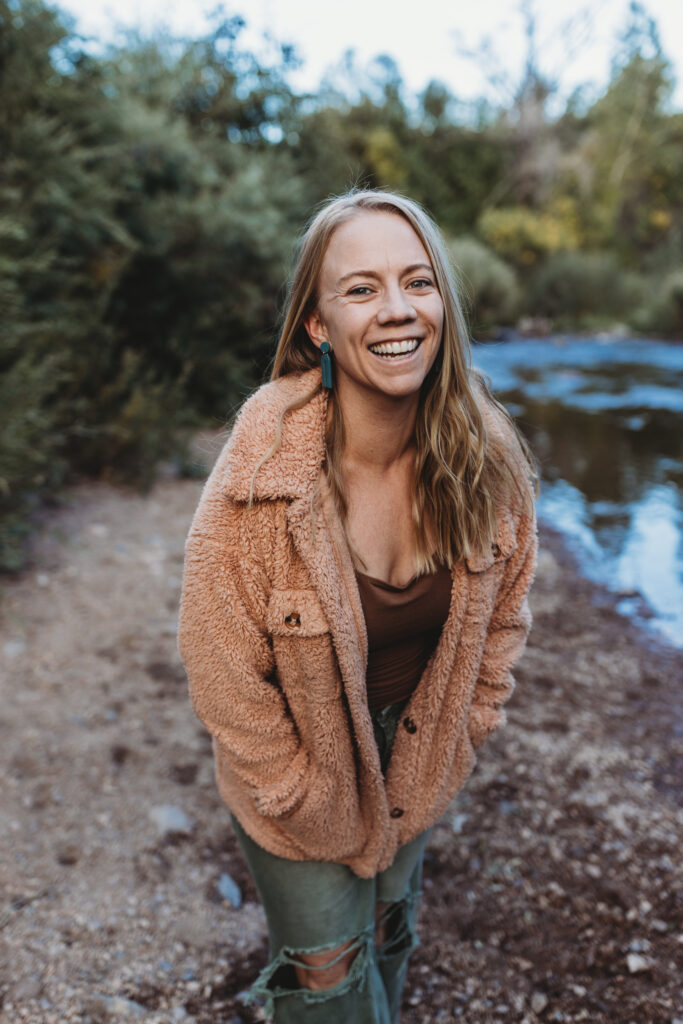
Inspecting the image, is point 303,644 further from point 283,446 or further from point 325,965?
point 325,965

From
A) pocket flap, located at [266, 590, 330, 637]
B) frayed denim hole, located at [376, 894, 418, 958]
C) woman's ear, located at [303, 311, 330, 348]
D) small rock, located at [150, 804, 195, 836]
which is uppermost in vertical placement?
woman's ear, located at [303, 311, 330, 348]

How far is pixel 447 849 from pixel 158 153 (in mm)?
7783

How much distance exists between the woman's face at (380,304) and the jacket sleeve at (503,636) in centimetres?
53

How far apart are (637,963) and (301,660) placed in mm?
1712

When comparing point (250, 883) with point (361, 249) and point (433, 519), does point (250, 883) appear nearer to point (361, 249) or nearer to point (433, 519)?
point (433, 519)

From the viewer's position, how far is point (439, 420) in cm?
188

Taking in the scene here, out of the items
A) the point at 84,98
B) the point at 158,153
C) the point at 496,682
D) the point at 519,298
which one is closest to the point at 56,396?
the point at 84,98

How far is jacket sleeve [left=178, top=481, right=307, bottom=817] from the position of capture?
1.58 m

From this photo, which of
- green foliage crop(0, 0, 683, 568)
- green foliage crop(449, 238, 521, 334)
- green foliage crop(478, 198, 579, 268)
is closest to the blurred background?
green foliage crop(0, 0, 683, 568)

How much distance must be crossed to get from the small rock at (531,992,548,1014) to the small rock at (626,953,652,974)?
0.30 meters

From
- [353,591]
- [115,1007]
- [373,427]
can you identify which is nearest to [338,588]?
[353,591]

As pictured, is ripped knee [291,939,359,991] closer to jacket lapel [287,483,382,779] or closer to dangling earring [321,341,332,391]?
jacket lapel [287,483,382,779]

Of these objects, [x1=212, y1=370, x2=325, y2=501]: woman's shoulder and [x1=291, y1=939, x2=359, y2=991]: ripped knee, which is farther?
[x1=291, y1=939, x2=359, y2=991]: ripped knee

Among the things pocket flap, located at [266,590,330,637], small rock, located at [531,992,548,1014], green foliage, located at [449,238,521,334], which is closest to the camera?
pocket flap, located at [266,590,330,637]
